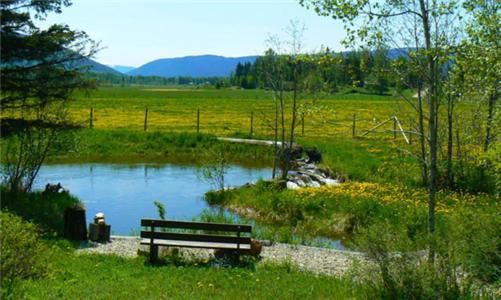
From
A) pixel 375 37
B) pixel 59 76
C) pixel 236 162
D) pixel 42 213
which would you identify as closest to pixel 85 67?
pixel 59 76

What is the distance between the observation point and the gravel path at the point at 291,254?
11.0 metres

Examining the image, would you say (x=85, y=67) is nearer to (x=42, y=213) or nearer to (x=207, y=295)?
(x=42, y=213)

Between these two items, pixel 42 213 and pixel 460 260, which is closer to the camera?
pixel 460 260

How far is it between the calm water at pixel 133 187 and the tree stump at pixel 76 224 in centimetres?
229

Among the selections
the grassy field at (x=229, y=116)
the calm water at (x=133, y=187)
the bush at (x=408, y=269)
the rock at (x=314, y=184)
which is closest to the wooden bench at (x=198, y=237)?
the grassy field at (x=229, y=116)

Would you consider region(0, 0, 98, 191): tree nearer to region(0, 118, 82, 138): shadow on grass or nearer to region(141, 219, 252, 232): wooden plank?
region(0, 118, 82, 138): shadow on grass

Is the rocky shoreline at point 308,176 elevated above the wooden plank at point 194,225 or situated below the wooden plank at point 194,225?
below

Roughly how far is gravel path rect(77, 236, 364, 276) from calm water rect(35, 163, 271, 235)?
2.70m

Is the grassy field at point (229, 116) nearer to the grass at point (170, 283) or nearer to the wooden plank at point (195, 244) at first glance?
the grass at point (170, 283)

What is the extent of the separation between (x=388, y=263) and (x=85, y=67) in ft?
34.6

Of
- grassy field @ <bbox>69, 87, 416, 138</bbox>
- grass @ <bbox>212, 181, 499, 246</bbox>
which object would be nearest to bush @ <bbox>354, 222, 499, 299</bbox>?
grassy field @ <bbox>69, 87, 416, 138</bbox>

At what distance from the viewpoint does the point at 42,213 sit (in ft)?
47.3

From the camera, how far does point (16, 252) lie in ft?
27.0

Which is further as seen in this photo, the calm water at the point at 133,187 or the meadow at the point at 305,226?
the calm water at the point at 133,187
